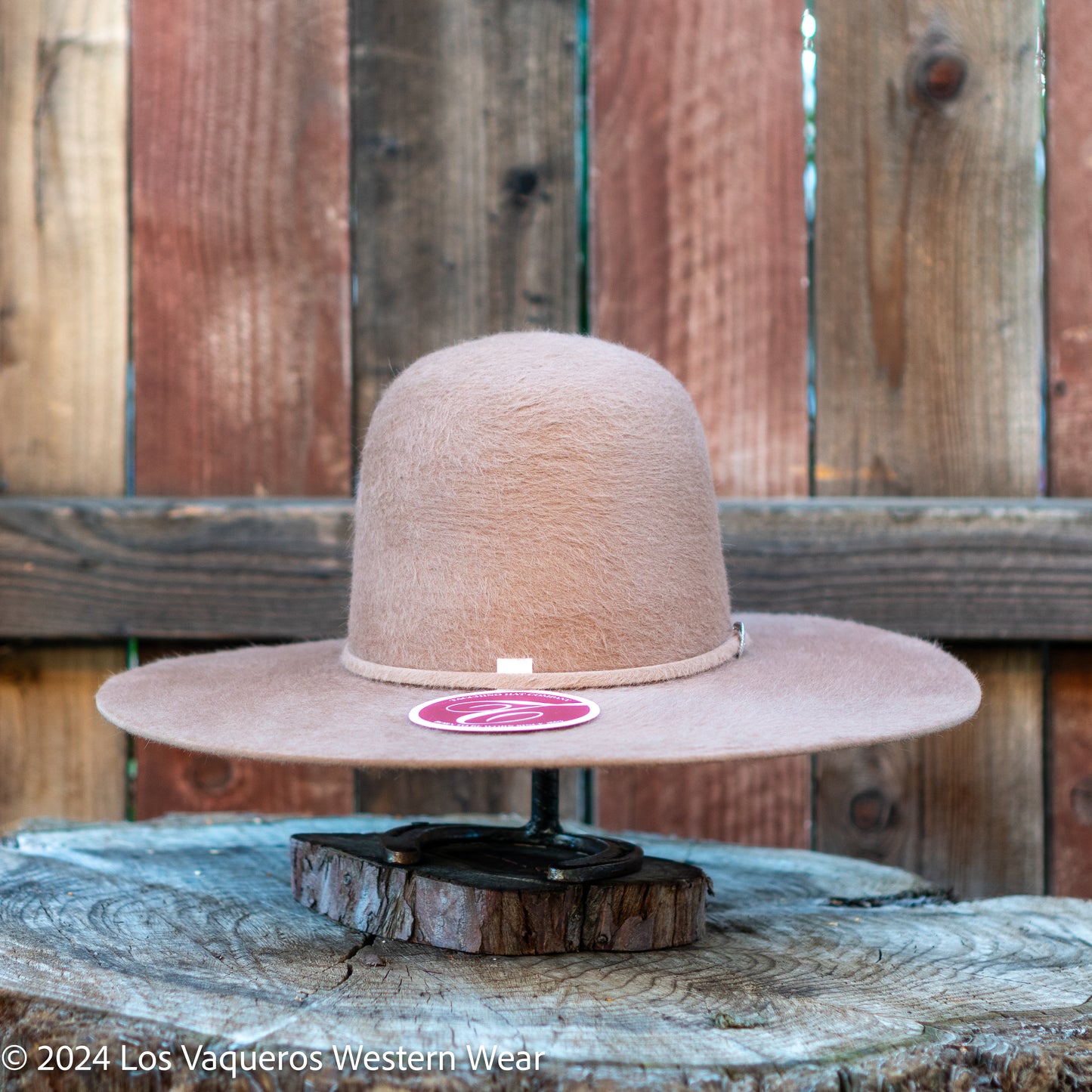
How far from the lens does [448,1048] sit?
35.2 inches

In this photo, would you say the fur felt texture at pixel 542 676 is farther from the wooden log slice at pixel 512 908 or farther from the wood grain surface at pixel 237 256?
the wood grain surface at pixel 237 256

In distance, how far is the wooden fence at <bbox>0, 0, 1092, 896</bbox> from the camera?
72.4 inches

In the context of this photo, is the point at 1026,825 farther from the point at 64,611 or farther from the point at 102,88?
the point at 102,88

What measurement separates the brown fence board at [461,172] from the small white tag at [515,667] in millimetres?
882

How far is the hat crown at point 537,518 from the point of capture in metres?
1.11

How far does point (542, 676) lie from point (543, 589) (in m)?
0.08

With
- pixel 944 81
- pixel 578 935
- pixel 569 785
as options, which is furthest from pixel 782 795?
pixel 944 81

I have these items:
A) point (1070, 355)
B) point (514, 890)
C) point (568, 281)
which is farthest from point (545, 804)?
point (1070, 355)

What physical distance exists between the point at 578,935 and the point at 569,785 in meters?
0.76

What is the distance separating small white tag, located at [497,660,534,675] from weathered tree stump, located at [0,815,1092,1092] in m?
0.28

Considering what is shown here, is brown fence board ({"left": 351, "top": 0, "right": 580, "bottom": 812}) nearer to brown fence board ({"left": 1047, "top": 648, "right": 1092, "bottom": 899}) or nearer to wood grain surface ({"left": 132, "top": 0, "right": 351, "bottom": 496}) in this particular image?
wood grain surface ({"left": 132, "top": 0, "right": 351, "bottom": 496})

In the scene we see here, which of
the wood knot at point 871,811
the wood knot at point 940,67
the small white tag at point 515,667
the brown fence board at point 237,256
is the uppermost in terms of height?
the wood knot at point 940,67

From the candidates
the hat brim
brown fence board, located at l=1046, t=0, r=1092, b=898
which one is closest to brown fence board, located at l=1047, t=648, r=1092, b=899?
brown fence board, located at l=1046, t=0, r=1092, b=898

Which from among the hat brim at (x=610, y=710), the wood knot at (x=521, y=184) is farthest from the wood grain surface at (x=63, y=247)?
the hat brim at (x=610, y=710)
